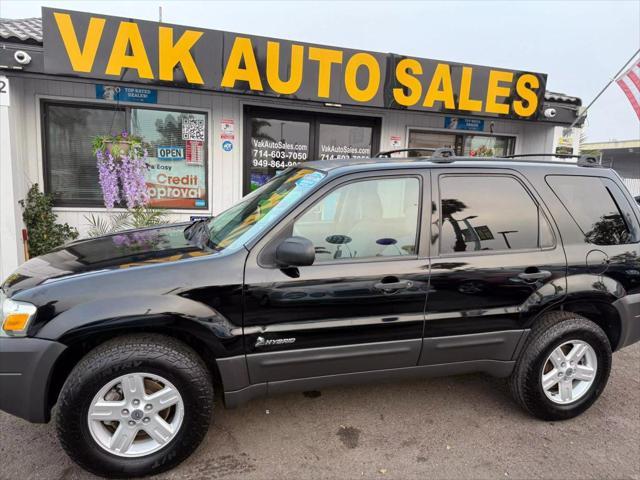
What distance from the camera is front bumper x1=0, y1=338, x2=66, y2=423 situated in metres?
2.27

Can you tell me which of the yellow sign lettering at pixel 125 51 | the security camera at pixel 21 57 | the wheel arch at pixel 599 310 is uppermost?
the yellow sign lettering at pixel 125 51

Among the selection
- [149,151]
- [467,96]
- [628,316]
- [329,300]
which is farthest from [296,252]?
[467,96]

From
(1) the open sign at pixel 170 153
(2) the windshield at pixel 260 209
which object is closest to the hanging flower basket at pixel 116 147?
(1) the open sign at pixel 170 153

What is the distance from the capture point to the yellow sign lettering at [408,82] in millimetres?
6614

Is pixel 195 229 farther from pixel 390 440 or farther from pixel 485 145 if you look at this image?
pixel 485 145

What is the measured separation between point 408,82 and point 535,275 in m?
4.60

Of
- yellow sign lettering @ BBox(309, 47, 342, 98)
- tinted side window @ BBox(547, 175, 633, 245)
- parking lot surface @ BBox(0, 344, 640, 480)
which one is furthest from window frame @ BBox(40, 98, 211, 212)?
tinted side window @ BBox(547, 175, 633, 245)

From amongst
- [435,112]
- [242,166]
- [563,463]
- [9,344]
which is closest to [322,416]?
[563,463]

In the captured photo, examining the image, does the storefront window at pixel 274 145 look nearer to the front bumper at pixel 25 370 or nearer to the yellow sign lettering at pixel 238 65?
the yellow sign lettering at pixel 238 65

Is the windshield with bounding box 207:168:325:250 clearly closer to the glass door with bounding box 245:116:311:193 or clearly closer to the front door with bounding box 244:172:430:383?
the front door with bounding box 244:172:430:383

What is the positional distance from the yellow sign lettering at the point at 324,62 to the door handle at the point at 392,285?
4.44 metres

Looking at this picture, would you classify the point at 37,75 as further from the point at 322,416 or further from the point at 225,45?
the point at 322,416

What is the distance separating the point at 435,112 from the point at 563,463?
555cm

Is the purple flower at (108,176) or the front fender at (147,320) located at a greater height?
the purple flower at (108,176)
